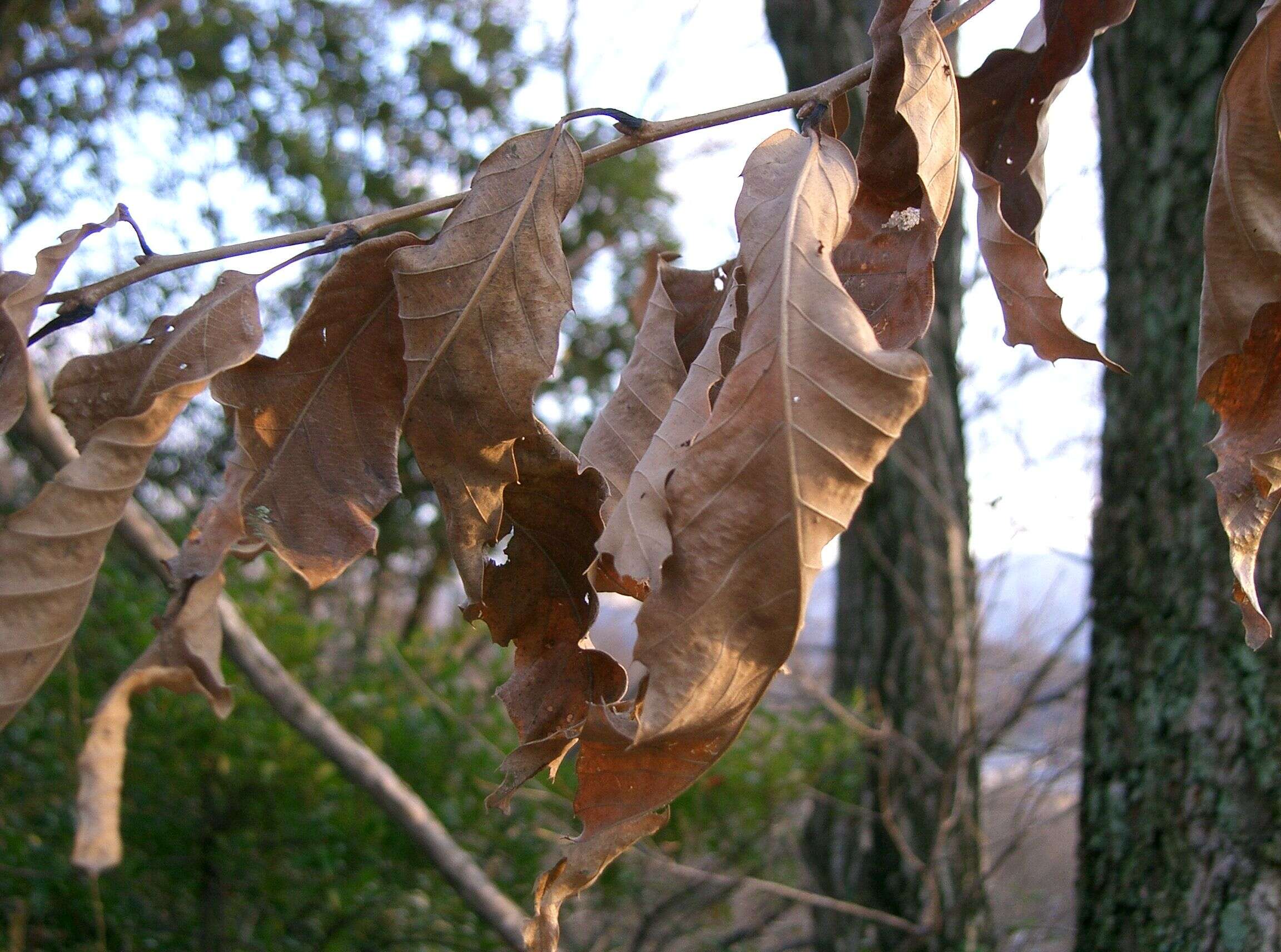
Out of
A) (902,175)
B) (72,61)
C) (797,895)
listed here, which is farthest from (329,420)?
(72,61)

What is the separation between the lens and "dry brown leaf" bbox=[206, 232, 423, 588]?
0.47 metres

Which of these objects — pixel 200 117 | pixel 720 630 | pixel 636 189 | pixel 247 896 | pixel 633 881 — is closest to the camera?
pixel 720 630

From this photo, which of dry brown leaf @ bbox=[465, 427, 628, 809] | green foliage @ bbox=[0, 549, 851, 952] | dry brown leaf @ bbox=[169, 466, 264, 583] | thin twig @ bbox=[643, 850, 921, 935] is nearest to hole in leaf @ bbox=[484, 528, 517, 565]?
dry brown leaf @ bbox=[465, 427, 628, 809]

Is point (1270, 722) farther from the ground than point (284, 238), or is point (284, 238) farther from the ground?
point (1270, 722)

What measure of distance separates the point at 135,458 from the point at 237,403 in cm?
5

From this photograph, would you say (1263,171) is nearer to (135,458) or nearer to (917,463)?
(135,458)

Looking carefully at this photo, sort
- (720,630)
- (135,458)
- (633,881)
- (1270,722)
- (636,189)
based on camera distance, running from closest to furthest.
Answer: (720,630) < (135,458) < (1270,722) < (633,881) < (636,189)

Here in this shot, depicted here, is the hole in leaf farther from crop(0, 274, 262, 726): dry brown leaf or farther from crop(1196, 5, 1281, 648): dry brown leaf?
crop(1196, 5, 1281, 648): dry brown leaf

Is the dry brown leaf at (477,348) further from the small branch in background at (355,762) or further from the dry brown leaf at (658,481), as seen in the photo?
the small branch in background at (355,762)

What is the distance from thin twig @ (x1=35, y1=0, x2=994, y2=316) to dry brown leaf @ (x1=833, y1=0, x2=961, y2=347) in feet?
0.07

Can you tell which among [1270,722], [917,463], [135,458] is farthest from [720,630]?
[917,463]

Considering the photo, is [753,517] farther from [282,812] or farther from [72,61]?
[72,61]

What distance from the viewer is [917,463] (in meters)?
2.58

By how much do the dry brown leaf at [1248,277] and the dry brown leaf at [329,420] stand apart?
383mm
